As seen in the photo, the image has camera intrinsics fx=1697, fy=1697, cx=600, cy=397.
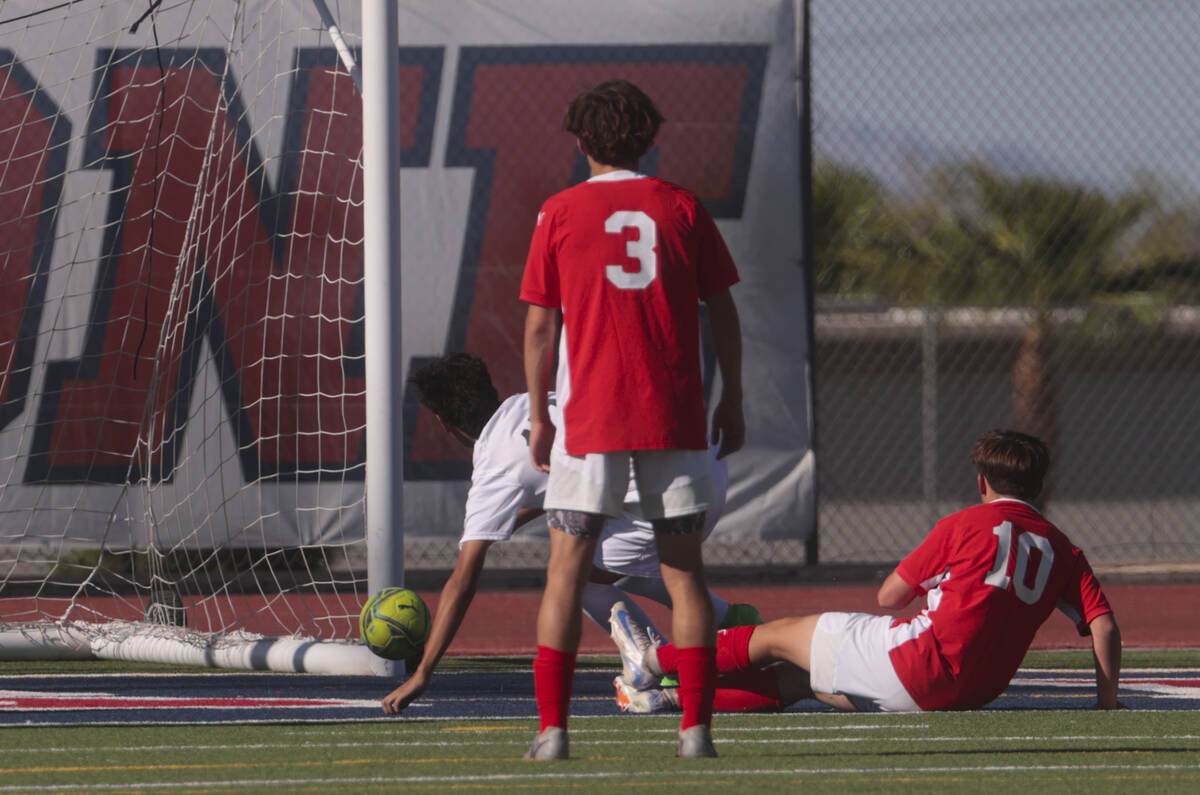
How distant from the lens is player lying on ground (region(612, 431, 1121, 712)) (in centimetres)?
536

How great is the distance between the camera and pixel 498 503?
5898 mm

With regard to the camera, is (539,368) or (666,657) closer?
(539,368)

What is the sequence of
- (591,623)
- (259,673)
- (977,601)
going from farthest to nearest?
(591,623), (259,673), (977,601)

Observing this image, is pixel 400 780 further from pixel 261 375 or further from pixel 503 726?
pixel 261 375

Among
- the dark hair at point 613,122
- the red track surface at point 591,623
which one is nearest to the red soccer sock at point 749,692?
the dark hair at point 613,122

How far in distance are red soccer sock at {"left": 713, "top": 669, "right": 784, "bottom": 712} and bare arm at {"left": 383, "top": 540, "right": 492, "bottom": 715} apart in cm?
91

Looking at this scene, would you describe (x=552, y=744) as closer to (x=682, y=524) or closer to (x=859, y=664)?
(x=682, y=524)

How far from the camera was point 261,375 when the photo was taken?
31.6 ft

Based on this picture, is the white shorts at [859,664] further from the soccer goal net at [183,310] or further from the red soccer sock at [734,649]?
the soccer goal net at [183,310]

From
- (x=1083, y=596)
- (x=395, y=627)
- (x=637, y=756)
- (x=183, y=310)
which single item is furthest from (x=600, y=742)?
(x=183, y=310)

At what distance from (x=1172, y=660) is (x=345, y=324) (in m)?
5.22

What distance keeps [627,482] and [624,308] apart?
1.41ft

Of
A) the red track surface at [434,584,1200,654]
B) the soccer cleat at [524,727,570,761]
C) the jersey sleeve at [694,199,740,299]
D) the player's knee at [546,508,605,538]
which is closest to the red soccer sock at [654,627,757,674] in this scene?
the soccer cleat at [524,727,570,761]

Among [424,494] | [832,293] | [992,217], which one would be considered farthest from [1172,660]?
[832,293]
